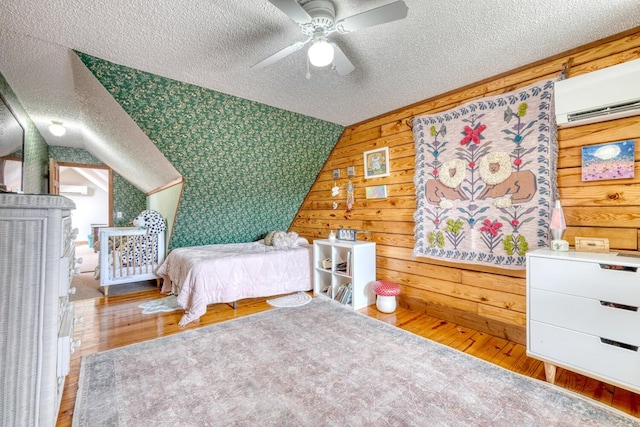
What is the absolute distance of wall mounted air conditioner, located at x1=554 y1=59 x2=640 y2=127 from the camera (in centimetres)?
164

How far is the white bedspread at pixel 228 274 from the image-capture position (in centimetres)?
278

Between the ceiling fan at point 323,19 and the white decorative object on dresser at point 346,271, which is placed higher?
the ceiling fan at point 323,19

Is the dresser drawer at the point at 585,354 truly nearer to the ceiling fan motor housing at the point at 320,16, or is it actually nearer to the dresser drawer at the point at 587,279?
the dresser drawer at the point at 587,279

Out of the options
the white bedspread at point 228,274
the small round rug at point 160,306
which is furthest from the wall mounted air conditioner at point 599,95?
the small round rug at point 160,306

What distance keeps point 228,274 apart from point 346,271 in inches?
51.7

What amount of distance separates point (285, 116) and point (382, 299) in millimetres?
2299

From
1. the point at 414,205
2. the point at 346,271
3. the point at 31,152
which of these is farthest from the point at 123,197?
the point at 414,205

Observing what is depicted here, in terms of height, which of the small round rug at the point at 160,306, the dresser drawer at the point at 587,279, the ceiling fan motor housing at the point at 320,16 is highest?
the ceiling fan motor housing at the point at 320,16

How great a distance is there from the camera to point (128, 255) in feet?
11.8

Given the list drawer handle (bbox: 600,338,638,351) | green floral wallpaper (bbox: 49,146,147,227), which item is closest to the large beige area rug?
drawer handle (bbox: 600,338,638,351)

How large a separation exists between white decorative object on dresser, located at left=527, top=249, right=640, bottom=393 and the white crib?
13.5 ft

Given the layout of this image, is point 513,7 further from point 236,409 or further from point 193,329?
point 193,329

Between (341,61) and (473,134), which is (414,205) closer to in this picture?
(473,134)

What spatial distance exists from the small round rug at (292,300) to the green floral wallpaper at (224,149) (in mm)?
1374
